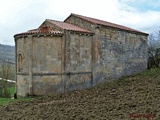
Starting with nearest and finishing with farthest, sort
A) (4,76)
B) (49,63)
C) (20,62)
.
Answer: (49,63), (20,62), (4,76)


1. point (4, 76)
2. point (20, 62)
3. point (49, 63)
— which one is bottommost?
point (4, 76)

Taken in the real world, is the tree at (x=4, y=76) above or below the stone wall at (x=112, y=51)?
below

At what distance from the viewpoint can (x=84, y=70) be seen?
1908 centimetres

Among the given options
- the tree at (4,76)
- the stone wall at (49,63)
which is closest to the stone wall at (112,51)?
the stone wall at (49,63)

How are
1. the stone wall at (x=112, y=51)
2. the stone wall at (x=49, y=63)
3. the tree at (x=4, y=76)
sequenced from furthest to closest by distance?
the tree at (x=4, y=76) → the stone wall at (x=112, y=51) → the stone wall at (x=49, y=63)

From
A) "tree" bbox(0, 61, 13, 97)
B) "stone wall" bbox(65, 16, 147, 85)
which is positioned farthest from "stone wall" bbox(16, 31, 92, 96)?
"tree" bbox(0, 61, 13, 97)

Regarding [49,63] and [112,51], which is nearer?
[49,63]

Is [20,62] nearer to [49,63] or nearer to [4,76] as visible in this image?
[49,63]

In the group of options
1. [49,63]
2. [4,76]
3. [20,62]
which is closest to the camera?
[49,63]

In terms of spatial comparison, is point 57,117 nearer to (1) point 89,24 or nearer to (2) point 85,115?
(2) point 85,115

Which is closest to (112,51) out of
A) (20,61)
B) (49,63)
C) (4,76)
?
(49,63)

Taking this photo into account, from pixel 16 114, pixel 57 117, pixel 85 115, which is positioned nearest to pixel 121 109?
pixel 85 115

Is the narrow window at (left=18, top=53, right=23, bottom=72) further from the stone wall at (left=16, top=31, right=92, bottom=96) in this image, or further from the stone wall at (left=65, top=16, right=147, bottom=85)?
the stone wall at (left=65, top=16, right=147, bottom=85)

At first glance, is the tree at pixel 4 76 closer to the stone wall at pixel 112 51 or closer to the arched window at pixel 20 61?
the arched window at pixel 20 61
